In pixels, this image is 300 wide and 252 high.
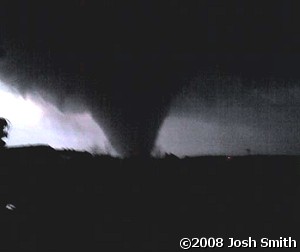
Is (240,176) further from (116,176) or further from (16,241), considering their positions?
(16,241)

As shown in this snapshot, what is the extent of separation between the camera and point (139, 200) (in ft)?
39.8

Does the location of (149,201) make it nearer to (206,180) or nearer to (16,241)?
(206,180)

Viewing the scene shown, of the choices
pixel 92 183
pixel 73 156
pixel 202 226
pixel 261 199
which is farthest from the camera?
pixel 73 156

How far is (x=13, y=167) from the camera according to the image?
12.5m

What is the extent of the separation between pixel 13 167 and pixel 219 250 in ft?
29.7

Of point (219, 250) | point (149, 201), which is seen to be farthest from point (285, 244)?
point (149, 201)

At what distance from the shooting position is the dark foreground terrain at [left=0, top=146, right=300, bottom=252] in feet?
30.0

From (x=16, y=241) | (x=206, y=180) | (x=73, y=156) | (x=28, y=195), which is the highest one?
(x=73, y=156)

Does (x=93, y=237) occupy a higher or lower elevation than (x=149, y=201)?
lower

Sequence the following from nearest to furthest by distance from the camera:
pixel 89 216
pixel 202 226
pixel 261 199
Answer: pixel 202 226 → pixel 89 216 → pixel 261 199

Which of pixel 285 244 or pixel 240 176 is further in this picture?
pixel 240 176

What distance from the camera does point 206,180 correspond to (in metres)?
13.7

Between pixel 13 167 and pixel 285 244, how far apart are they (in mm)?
10527

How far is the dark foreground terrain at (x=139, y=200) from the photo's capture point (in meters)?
9.14
